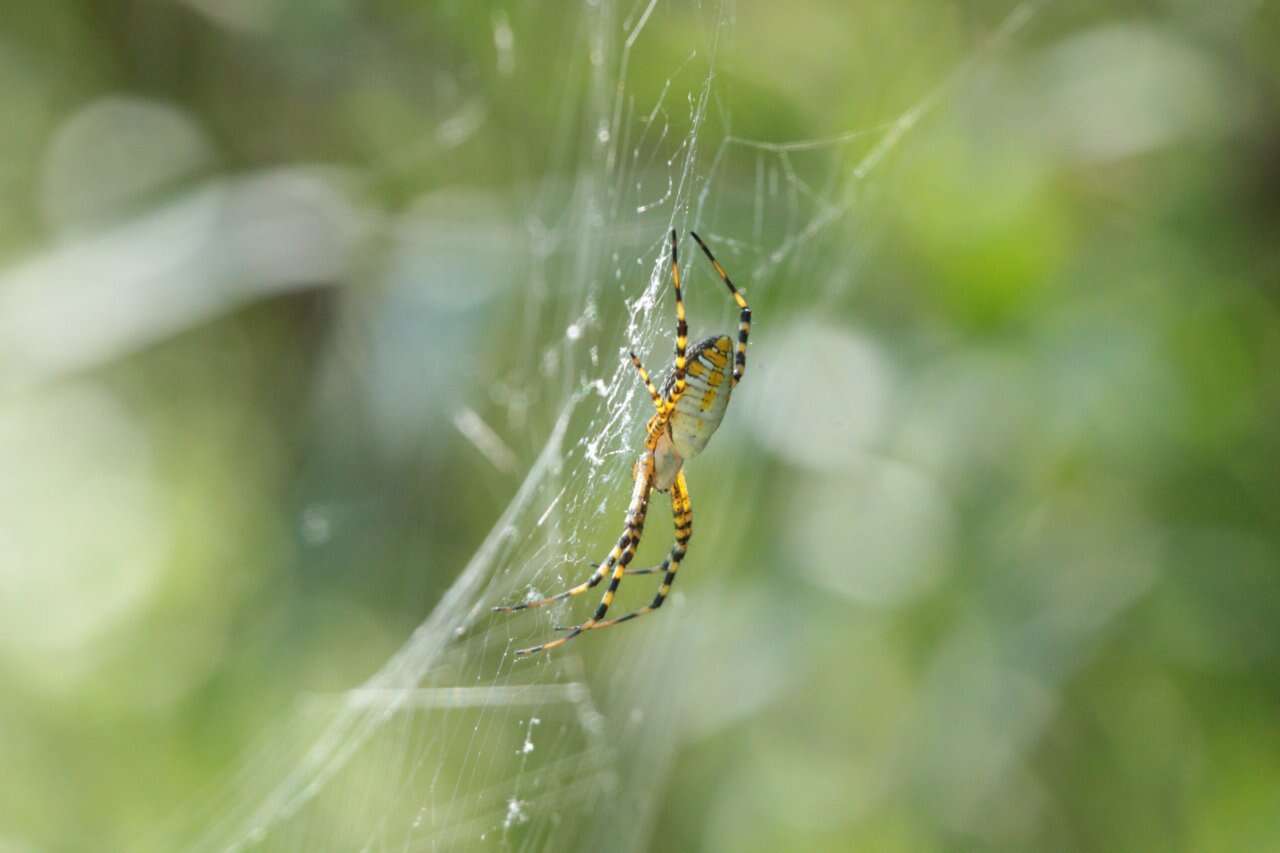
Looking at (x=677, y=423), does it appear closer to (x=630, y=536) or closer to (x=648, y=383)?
(x=648, y=383)

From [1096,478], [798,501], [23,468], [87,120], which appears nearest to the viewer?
[1096,478]

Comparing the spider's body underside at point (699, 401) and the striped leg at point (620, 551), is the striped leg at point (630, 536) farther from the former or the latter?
the spider's body underside at point (699, 401)

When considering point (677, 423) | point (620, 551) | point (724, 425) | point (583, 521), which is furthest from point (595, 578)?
point (724, 425)

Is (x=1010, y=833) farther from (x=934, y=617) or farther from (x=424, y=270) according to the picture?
(x=424, y=270)

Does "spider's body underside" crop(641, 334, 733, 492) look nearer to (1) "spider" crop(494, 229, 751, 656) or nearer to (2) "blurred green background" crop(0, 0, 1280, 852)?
(1) "spider" crop(494, 229, 751, 656)

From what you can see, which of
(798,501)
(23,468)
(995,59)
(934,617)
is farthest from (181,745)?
(995,59)

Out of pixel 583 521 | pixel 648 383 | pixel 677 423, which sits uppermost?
pixel 648 383

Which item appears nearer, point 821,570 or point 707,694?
point 821,570
